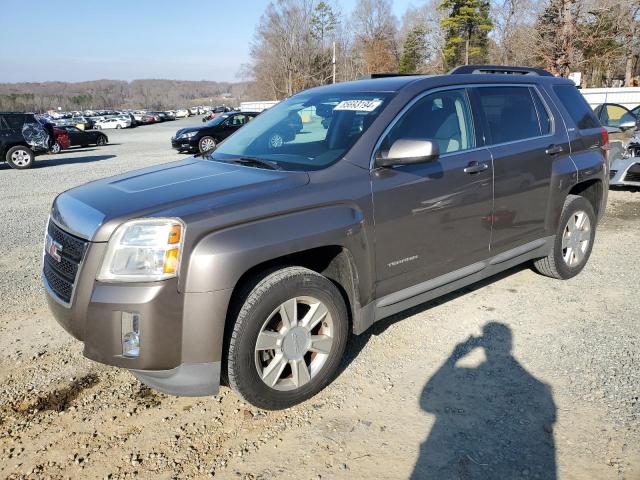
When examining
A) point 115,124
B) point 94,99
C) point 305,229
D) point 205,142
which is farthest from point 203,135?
point 94,99

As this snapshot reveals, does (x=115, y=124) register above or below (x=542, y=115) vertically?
above

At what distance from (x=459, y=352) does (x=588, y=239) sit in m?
2.33

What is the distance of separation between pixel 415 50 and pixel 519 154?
71983mm

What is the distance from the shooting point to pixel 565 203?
462 centimetres

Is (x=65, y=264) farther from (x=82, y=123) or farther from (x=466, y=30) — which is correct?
(x=466, y=30)

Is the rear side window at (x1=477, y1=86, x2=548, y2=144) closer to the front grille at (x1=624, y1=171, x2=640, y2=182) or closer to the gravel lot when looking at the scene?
the gravel lot

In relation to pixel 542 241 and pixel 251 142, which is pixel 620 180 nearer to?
pixel 542 241

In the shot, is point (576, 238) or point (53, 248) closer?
point (53, 248)

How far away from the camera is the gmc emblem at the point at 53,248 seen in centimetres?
286

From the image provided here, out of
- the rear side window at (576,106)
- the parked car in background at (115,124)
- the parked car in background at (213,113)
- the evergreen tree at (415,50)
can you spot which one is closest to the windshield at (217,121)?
the parked car in background at (213,113)

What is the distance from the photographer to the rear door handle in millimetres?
4309

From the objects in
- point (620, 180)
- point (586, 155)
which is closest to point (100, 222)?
point (586, 155)

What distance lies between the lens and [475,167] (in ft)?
12.0

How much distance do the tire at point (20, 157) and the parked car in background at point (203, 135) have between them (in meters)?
4.77
